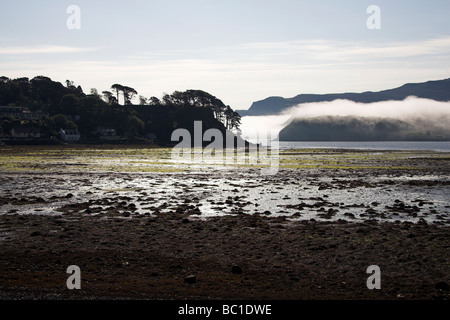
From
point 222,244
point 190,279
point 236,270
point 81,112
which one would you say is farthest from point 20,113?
point 190,279

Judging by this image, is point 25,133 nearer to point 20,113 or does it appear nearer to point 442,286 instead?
point 20,113

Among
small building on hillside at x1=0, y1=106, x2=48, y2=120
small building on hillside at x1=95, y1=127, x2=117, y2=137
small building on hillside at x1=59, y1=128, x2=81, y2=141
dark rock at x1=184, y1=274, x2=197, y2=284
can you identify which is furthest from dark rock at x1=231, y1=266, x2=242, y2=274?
small building on hillside at x1=0, y1=106, x2=48, y2=120

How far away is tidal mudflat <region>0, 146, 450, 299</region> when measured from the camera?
12.1 meters

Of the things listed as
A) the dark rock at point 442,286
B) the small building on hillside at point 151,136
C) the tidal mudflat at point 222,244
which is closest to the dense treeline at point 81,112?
the small building on hillside at point 151,136

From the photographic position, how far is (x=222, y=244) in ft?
56.7

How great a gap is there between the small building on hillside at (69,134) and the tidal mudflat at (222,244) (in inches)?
5035

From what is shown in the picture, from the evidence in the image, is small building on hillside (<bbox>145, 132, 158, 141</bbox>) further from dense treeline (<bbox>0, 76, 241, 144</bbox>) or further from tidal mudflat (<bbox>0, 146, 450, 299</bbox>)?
tidal mudflat (<bbox>0, 146, 450, 299</bbox>)

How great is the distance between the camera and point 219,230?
65.3 ft

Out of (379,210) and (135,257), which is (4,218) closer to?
(135,257)

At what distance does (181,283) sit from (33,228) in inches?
425

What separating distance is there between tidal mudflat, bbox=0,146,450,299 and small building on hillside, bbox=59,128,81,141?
420 ft

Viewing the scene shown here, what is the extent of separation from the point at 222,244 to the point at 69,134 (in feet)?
497
